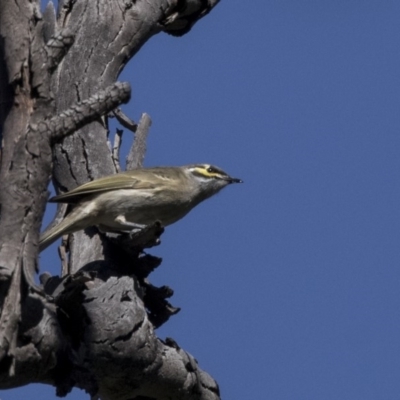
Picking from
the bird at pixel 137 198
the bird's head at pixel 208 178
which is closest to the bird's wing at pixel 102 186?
the bird at pixel 137 198

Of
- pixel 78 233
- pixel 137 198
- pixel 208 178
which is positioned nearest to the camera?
pixel 78 233

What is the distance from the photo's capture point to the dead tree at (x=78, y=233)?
543 cm

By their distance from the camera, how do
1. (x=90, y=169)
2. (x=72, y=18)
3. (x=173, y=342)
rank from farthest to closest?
(x=72, y=18) → (x=90, y=169) → (x=173, y=342)

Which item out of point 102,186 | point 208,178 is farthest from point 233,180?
point 102,186

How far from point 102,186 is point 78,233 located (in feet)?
1.43

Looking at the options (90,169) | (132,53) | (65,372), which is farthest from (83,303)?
(132,53)

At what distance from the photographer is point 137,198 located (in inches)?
353

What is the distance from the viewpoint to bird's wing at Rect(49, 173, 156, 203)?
7816mm

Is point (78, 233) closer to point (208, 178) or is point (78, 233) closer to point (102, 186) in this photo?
point (102, 186)

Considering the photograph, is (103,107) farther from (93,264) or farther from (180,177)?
(180,177)

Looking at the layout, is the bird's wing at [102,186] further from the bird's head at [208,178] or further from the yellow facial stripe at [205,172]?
the yellow facial stripe at [205,172]

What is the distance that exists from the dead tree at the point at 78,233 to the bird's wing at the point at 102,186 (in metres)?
0.10

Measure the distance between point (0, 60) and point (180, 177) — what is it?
406cm

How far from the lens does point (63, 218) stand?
26.9 feet
